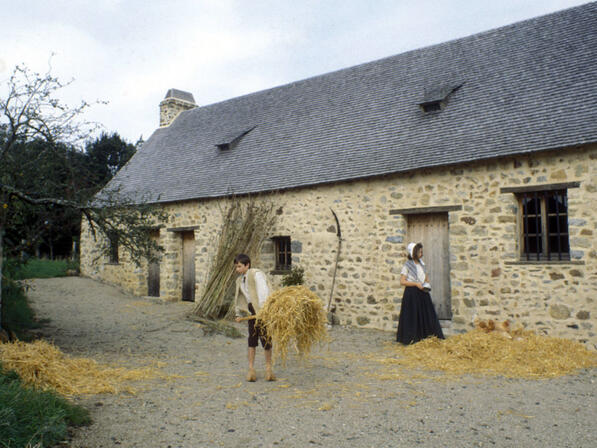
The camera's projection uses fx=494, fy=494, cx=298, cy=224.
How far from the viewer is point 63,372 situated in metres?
5.42

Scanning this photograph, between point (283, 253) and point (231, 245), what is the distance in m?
1.38

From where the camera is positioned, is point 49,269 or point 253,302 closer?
point 253,302

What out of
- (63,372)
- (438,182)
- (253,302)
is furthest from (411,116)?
(63,372)

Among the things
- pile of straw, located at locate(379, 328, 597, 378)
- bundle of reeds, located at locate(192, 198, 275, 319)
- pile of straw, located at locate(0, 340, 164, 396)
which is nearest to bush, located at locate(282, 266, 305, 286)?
bundle of reeds, located at locate(192, 198, 275, 319)

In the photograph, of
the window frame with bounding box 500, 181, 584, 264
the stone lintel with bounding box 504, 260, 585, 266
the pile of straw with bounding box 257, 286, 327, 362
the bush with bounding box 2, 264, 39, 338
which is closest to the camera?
the pile of straw with bounding box 257, 286, 327, 362

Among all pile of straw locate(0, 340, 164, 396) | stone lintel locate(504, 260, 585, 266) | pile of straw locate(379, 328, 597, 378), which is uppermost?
stone lintel locate(504, 260, 585, 266)

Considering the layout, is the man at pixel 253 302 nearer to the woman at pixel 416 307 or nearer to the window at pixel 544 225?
the woman at pixel 416 307

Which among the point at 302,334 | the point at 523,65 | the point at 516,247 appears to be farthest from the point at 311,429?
the point at 523,65

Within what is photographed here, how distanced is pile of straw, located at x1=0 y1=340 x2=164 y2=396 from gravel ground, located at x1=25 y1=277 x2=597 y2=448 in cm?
27

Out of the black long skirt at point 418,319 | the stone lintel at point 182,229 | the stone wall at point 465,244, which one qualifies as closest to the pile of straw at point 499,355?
the black long skirt at point 418,319

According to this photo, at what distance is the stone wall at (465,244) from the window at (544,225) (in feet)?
0.70

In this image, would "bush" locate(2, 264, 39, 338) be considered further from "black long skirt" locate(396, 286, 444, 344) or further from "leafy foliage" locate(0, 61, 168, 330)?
"black long skirt" locate(396, 286, 444, 344)

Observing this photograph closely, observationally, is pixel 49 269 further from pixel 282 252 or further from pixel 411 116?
pixel 411 116

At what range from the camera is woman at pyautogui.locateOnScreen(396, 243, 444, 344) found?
7887 millimetres
